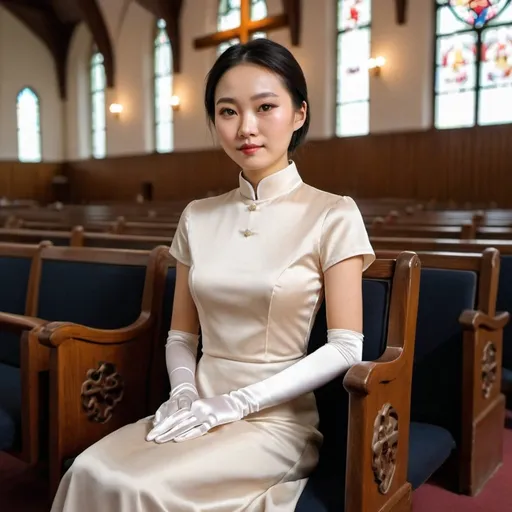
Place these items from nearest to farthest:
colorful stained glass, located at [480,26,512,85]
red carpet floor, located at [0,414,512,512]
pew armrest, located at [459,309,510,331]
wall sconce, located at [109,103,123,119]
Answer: pew armrest, located at [459,309,510,331], red carpet floor, located at [0,414,512,512], colorful stained glass, located at [480,26,512,85], wall sconce, located at [109,103,123,119]

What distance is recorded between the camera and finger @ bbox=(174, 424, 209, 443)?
1.25 metres

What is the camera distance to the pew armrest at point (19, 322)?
1.69 m

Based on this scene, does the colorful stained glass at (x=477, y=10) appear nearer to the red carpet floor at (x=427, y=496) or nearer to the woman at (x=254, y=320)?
the red carpet floor at (x=427, y=496)

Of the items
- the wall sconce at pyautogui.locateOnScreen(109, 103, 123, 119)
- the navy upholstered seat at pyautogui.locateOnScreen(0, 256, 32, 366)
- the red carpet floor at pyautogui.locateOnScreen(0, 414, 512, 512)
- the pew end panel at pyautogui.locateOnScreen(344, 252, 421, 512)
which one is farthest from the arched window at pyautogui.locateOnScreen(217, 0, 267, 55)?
the pew end panel at pyautogui.locateOnScreen(344, 252, 421, 512)

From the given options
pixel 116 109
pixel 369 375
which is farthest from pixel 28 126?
pixel 369 375

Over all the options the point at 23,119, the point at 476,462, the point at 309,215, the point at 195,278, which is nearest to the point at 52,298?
the point at 195,278

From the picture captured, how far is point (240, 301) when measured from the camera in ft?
4.54

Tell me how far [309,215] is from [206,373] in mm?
443

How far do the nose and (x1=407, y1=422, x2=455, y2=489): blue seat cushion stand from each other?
91 centimetres

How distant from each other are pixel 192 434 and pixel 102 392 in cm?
57

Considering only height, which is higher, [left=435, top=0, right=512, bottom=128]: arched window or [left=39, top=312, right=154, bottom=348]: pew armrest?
[left=435, top=0, right=512, bottom=128]: arched window

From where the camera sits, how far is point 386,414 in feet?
4.53

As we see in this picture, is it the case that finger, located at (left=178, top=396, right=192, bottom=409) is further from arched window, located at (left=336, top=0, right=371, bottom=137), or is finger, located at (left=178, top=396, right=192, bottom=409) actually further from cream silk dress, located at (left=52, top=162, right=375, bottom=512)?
arched window, located at (left=336, top=0, right=371, bottom=137)

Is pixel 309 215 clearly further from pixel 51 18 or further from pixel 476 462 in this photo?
pixel 51 18
